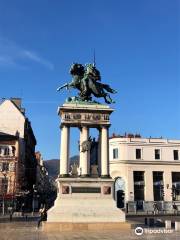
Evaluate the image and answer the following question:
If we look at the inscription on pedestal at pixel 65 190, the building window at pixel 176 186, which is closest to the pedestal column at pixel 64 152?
the inscription on pedestal at pixel 65 190

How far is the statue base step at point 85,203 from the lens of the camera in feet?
107

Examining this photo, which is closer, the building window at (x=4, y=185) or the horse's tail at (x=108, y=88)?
the horse's tail at (x=108, y=88)

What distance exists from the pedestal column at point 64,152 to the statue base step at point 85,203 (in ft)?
2.80

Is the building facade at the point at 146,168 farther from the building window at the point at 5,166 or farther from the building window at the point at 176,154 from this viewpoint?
the building window at the point at 5,166

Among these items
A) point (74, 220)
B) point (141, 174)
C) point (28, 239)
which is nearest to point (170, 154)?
point (141, 174)

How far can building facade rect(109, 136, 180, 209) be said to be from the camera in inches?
2909

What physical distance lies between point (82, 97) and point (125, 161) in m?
37.8

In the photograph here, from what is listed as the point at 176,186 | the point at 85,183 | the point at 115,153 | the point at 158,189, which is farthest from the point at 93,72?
the point at 176,186

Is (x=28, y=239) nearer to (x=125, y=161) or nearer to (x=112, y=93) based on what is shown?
(x=112, y=93)

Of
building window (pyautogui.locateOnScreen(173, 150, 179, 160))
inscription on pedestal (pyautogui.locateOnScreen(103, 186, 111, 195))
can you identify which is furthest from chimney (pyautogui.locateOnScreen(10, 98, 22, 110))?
inscription on pedestal (pyautogui.locateOnScreen(103, 186, 111, 195))

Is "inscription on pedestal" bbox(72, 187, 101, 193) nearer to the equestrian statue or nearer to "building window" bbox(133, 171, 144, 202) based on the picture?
the equestrian statue

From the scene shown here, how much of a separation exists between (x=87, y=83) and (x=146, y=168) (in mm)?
40208

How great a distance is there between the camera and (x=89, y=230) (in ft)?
101

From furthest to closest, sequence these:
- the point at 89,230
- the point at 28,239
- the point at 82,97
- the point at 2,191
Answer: the point at 2,191
the point at 82,97
the point at 89,230
the point at 28,239
